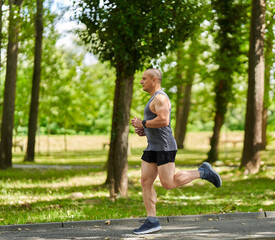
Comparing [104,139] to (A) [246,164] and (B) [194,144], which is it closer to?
(B) [194,144]

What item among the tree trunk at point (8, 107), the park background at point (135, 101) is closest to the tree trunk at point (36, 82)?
the park background at point (135, 101)

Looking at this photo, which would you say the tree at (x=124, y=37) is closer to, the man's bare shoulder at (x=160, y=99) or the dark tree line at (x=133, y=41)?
the dark tree line at (x=133, y=41)

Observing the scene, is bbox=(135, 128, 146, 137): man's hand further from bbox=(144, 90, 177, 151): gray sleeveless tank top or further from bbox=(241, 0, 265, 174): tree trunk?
bbox=(241, 0, 265, 174): tree trunk

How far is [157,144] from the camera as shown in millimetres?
6391

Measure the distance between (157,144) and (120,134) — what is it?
Result: 20.8ft

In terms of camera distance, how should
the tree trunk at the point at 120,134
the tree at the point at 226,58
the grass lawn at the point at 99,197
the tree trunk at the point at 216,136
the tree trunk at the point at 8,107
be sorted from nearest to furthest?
the grass lawn at the point at 99,197
the tree trunk at the point at 120,134
the tree trunk at the point at 8,107
the tree at the point at 226,58
the tree trunk at the point at 216,136

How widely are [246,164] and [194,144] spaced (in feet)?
110

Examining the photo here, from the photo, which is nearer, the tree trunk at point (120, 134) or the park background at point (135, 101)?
the park background at point (135, 101)

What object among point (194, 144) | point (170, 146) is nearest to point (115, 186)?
point (170, 146)

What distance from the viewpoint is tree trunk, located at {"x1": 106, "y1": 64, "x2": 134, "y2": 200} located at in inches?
495

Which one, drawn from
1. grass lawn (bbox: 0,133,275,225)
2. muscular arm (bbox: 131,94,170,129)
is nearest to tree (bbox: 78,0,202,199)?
grass lawn (bbox: 0,133,275,225)

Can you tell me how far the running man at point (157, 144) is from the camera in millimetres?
6305

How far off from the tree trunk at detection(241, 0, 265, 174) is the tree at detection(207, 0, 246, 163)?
5046mm

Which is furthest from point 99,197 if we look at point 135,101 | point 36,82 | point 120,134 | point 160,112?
point 135,101
